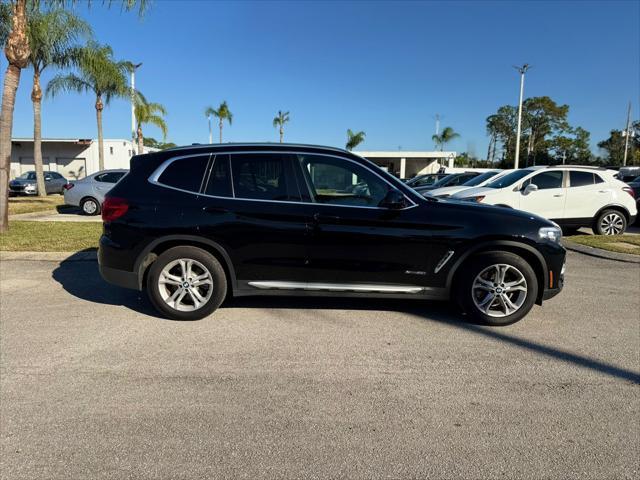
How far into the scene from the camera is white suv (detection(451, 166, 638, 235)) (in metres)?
10.1

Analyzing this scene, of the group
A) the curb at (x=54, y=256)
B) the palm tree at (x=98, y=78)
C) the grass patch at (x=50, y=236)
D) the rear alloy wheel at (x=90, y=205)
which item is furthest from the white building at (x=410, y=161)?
the curb at (x=54, y=256)

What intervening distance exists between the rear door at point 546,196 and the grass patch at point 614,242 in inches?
A: 30.2

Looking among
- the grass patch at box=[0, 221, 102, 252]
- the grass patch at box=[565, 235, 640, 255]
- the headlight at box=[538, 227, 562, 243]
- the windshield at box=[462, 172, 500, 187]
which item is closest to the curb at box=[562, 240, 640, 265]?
the grass patch at box=[565, 235, 640, 255]

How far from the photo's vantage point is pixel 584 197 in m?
10.2

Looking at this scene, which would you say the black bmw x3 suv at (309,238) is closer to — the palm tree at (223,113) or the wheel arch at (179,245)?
the wheel arch at (179,245)

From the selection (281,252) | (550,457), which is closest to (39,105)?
(281,252)

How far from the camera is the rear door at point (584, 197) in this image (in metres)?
10.2

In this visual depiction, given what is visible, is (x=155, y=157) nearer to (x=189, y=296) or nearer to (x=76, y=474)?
(x=189, y=296)

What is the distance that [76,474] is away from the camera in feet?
7.50

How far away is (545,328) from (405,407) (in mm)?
2255

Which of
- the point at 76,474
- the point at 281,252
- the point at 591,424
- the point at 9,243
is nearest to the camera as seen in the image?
the point at 76,474

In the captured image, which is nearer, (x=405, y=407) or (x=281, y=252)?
(x=405, y=407)

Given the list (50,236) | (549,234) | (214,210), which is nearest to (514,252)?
(549,234)

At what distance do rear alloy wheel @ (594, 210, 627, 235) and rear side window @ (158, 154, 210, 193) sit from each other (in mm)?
9774
